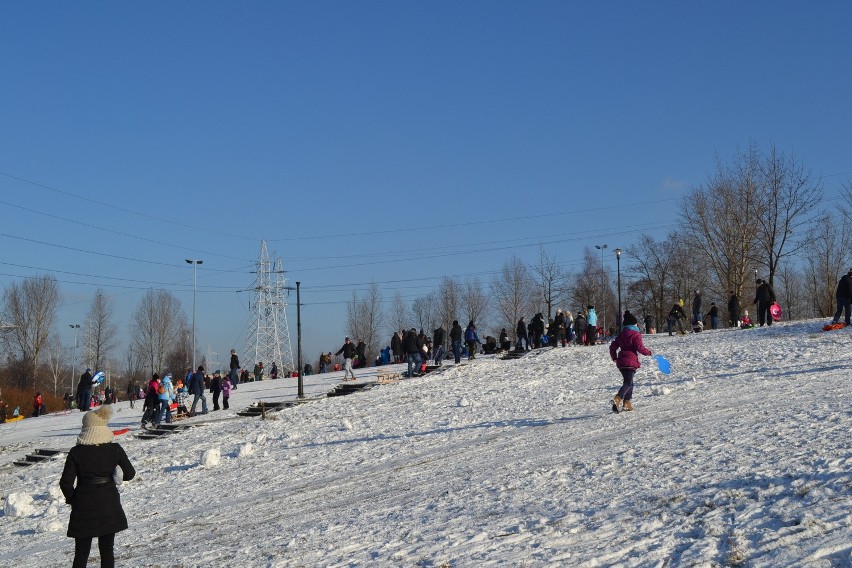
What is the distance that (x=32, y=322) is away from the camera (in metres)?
80.4

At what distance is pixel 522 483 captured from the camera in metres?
10.2

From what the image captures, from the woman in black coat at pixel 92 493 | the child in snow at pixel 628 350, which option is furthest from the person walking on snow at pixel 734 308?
the woman in black coat at pixel 92 493

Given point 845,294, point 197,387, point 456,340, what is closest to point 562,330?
point 456,340

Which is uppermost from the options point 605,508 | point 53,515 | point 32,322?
point 32,322

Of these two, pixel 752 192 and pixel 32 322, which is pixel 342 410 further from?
pixel 32 322

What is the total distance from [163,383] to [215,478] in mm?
13669

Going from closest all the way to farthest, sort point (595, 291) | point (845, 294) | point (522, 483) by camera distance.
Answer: point (522, 483) < point (845, 294) < point (595, 291)

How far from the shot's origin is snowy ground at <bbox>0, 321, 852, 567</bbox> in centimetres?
718

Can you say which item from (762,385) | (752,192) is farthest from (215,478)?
(752,192)

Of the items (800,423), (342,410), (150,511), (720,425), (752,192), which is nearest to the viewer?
(800,423)

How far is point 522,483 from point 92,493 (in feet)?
17.1

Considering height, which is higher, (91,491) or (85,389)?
(85,389)

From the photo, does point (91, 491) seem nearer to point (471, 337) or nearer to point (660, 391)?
point (660, 391)

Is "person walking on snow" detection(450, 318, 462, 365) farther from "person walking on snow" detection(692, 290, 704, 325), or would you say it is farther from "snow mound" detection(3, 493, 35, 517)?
"snow mound" detection(3, 493, 35, 517)
